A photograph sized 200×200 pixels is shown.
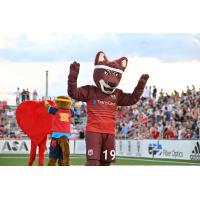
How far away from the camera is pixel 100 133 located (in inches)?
364

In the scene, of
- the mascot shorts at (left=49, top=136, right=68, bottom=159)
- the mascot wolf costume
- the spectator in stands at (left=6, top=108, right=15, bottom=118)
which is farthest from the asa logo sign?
→ the mascot wolf costume

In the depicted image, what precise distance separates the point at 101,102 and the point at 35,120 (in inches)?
81.0

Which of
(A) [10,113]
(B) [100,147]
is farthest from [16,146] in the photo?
(B) [100,147]

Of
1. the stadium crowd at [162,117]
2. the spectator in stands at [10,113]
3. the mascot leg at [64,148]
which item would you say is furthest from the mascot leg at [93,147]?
the stadium crowd at [162,117]

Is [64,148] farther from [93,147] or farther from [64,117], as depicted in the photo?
[93,147]

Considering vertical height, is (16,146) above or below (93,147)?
below

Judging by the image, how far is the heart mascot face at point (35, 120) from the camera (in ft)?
36.2

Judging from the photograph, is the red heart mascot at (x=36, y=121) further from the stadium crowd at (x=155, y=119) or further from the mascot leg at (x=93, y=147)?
the stadium crowd at (x=155, y=119)

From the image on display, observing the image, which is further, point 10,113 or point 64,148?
point 10,113

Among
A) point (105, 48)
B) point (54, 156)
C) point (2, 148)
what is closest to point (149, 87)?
point (2, 148)

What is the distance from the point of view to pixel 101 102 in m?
9.33

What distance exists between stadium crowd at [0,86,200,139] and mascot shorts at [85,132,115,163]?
7.74 m
